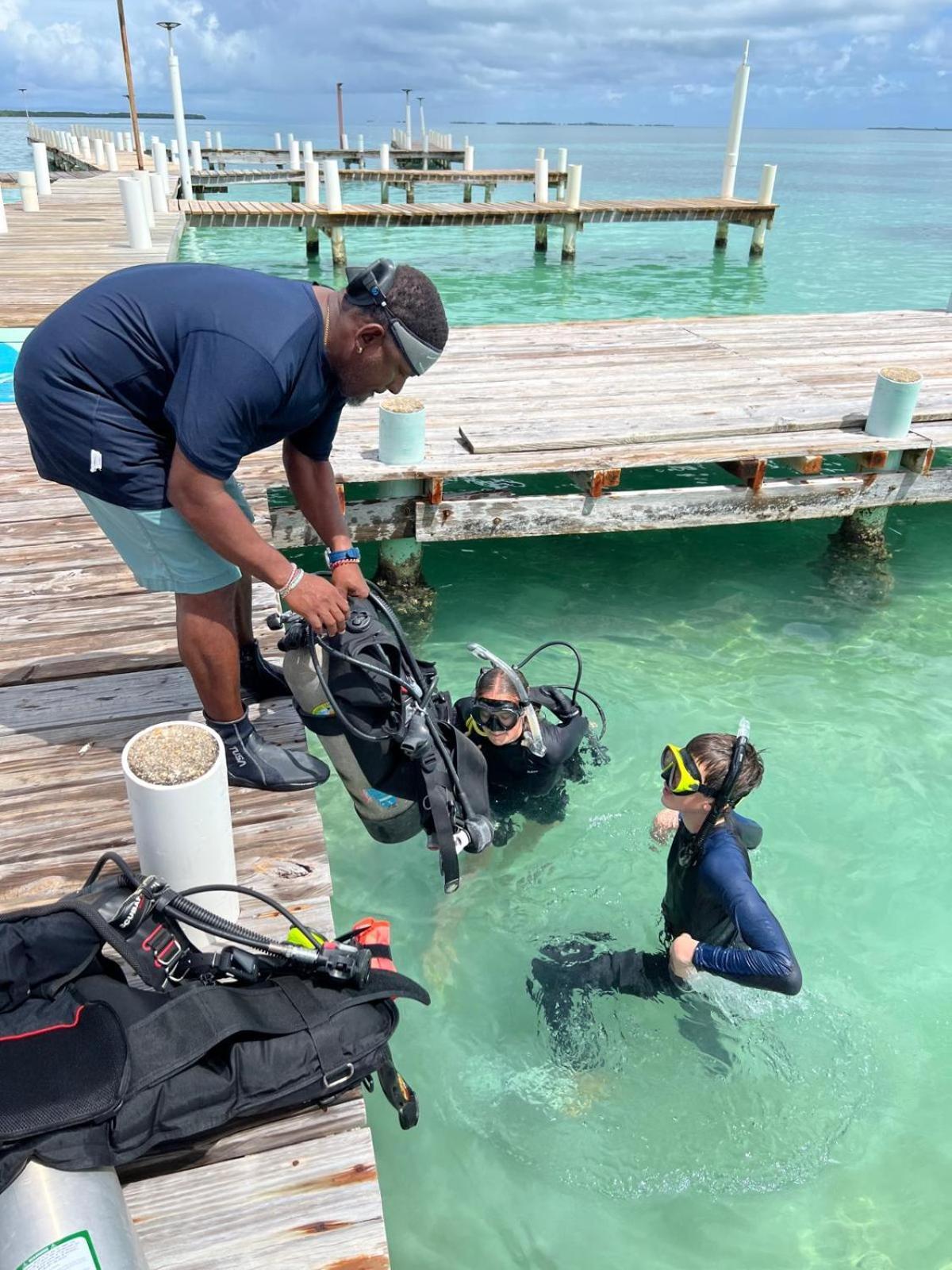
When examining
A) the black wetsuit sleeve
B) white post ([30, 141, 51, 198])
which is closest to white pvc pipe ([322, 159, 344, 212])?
white post ([30, 141, 51, 198])

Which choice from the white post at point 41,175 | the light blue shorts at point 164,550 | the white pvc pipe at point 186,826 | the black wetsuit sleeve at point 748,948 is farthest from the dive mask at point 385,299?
the white post at point 41,175

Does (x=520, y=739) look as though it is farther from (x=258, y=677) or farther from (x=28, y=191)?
(x=28, y=191)

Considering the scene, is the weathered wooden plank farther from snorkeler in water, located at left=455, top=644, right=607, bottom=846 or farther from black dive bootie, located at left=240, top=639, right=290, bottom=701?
black dive bootie, located at left=240, top=639, right=290, bottom=701

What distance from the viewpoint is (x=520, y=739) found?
404 cm

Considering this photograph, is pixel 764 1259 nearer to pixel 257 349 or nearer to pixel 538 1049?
pixel 538 1049

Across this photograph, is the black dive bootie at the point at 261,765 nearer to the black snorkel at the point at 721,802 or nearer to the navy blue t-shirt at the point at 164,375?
the navy blue t-shirt at the point at 164,375

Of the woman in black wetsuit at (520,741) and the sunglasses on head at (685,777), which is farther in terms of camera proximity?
the woman in black wetsuit at (520,741)

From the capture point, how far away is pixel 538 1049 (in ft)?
12.5

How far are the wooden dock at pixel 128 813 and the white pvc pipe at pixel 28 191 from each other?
14.6 metres

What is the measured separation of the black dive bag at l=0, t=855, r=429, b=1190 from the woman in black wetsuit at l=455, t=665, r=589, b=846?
5.43 feet

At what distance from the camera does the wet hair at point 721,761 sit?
314 centimetres

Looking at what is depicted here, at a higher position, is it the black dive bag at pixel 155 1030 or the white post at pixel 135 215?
the white post at pixel 135 215

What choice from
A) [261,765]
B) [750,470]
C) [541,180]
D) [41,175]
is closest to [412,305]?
[261,765]

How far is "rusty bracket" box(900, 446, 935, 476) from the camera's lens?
279 inches
